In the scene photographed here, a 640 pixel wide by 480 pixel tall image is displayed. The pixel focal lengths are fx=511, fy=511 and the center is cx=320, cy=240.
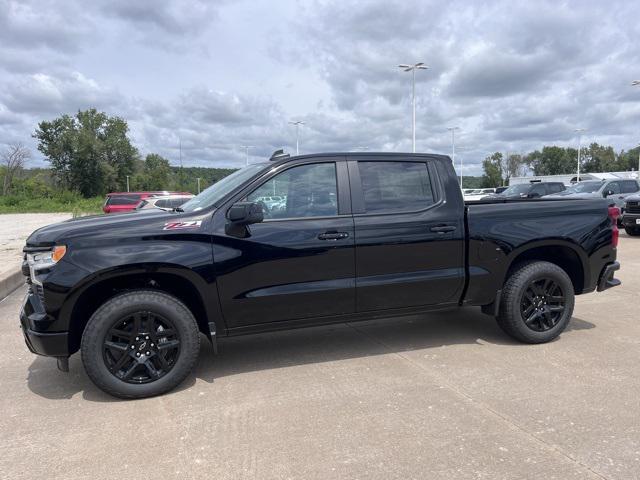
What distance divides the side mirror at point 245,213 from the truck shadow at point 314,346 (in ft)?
4.49

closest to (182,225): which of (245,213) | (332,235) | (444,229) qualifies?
(245,213)

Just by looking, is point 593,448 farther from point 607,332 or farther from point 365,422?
point 607,332

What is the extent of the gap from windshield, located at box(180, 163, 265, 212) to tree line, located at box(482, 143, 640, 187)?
96.2 m

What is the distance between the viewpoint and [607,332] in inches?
209

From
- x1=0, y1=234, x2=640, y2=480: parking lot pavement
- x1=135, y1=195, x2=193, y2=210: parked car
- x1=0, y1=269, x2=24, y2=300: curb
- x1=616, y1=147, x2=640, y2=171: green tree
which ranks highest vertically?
x1=616, y1=147, x2=640, y2=171: green tree

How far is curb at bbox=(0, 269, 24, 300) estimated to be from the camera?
26.1 feet

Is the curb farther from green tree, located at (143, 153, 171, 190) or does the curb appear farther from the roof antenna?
green tree, located at (143, 153, 171, 190)

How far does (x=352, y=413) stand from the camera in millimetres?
3533

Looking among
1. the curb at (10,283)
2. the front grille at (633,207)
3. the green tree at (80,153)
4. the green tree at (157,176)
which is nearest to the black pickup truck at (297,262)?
the curb at (10,283)

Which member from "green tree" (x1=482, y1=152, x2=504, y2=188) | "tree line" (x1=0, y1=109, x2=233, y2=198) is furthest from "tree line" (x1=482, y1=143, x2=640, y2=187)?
"tree line" (x1=0, y1=109, x2=233, y2=198)

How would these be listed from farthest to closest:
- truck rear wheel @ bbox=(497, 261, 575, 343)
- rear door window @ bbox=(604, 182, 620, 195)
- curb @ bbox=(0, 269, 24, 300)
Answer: rear door window @ bbox=(604, 182, 620, 195)
curb @ bbox=(0, 269, 24, 300)
truck rear wheel @ bbox=(497, 261, 575, 343)

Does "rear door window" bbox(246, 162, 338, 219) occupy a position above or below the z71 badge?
above

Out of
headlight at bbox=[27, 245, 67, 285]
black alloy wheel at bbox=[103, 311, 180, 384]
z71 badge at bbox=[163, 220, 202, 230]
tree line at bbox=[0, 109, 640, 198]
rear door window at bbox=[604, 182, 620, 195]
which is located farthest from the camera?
tree line at bbox=[0, 109, 640, 198]

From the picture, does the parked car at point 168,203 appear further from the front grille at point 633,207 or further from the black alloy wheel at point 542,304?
the front grille at point 633,207
